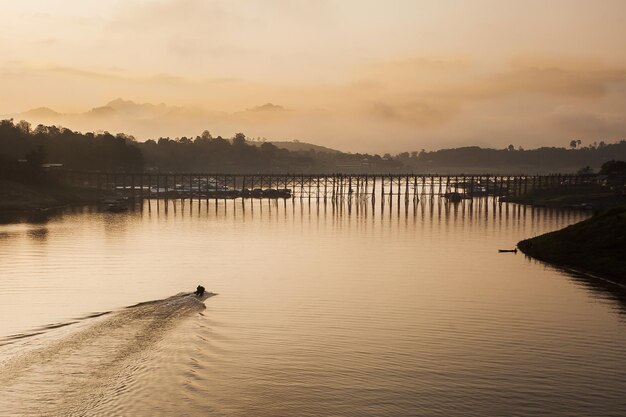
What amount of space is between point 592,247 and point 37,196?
419 feet

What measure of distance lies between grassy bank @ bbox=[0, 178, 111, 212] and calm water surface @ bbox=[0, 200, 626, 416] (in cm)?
6511

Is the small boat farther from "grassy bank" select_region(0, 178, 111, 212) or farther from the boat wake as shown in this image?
the boat wake

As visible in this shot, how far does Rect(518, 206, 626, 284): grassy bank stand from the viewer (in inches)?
2845

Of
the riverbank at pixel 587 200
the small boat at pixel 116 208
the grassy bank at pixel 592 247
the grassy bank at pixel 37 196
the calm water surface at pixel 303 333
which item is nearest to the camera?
the calm water surface at pixel 303 333

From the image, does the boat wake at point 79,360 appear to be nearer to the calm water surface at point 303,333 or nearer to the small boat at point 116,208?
the calm water surface at point 303,333

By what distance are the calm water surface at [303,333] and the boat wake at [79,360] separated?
117mm

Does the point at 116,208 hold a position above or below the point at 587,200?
below

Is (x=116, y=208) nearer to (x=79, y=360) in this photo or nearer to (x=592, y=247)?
(x=592, y=247)

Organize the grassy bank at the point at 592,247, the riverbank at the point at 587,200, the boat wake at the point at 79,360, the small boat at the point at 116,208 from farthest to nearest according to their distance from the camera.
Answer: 1. the riverbank at the point at 587,200
2. the small boat at the point at 116,208
3. the grassy bank at the point at 592,247
4. the boat wake at the point at 79,360

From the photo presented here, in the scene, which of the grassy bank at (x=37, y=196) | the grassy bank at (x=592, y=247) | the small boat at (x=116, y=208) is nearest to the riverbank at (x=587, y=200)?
the grassy bank at (x=592, y=247)

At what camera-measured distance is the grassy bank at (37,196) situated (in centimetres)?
15300

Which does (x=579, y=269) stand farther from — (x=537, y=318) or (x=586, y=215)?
(x=586, y=215)

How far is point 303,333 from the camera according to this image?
148ft

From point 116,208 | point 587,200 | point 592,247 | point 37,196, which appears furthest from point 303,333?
point 587,200
